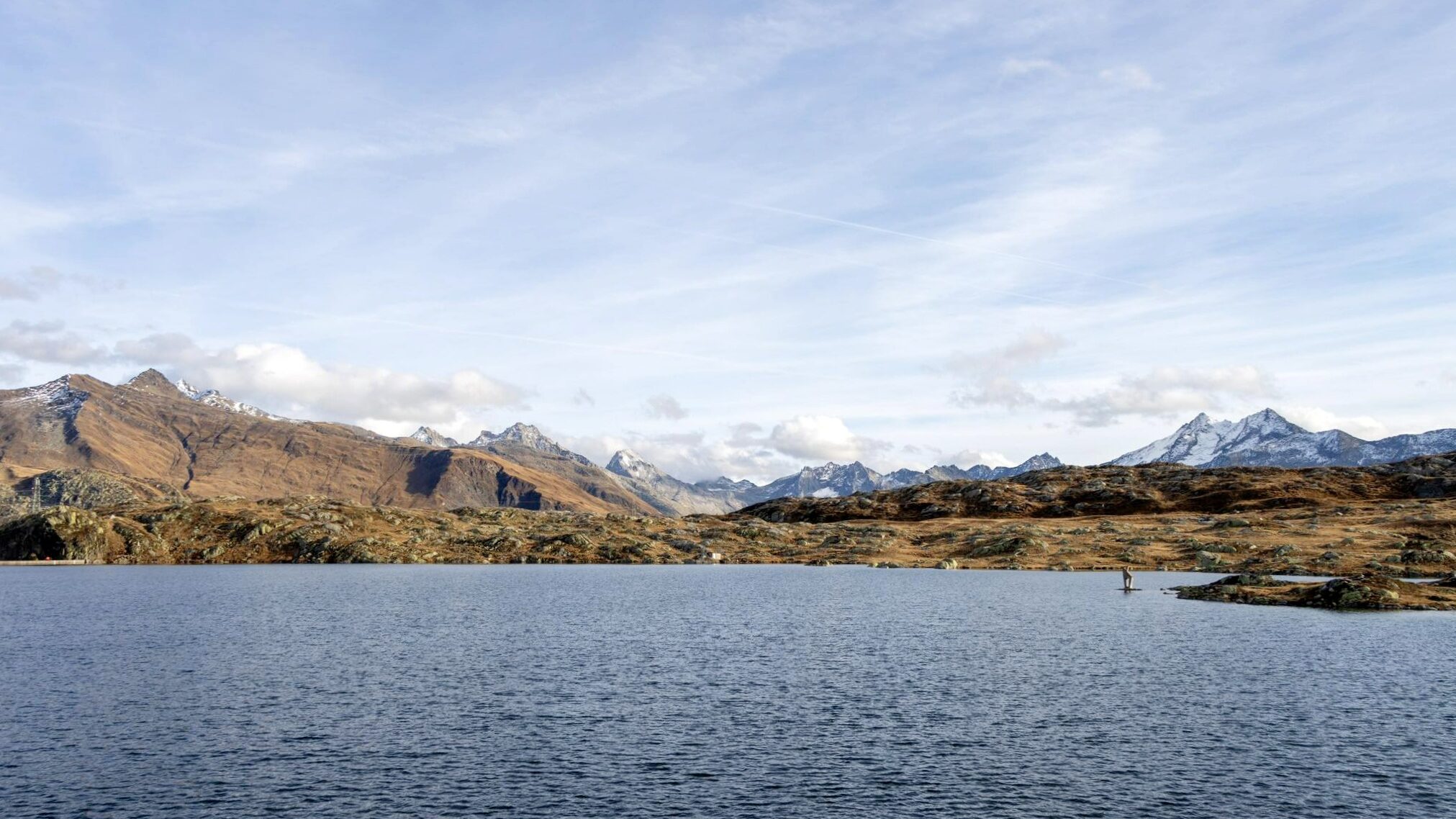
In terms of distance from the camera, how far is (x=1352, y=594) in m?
122

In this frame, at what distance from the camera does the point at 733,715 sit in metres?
62.8

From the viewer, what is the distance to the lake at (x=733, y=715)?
151 ft

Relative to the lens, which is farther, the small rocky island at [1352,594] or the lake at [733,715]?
the small rocky island at [1352,594]

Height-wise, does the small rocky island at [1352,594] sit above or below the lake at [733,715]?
above

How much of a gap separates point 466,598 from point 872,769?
109 meters

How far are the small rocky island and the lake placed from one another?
7865 millimetres

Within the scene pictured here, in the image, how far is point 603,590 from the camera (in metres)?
165

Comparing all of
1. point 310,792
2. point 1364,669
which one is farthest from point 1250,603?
point 310,792

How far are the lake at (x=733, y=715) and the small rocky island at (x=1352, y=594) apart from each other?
25.8ft

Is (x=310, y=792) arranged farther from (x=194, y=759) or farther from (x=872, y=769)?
(x=872, y=769)

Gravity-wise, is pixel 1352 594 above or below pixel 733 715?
above

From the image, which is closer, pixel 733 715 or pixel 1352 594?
pixel 733 715

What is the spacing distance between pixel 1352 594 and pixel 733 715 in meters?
98.7

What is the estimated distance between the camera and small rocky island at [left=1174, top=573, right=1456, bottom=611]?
120062 millimetres
